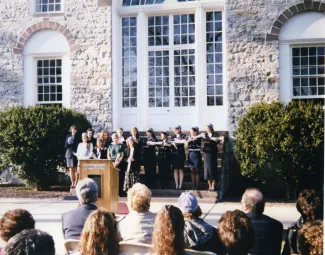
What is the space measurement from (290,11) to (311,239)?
37.2 feet

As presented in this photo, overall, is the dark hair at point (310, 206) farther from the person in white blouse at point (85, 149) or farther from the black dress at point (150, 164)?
the person in white blouse at point (85, 149)

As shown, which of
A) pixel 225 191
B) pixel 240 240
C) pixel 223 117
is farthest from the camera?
pixel 223 117

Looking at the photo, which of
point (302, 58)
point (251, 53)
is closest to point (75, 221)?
point (251, 53)

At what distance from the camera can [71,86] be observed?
15.4 meters

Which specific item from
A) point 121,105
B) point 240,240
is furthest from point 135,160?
point 240,240

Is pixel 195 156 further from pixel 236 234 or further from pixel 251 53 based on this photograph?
pixel 236 234

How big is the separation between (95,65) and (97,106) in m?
1.31

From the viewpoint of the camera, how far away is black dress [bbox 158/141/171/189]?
41.0 ft

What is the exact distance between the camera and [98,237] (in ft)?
11.9

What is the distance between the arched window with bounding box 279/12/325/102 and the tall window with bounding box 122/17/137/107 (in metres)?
4.69

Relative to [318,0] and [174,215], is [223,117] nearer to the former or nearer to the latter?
[318,0]

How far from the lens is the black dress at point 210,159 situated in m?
12.0

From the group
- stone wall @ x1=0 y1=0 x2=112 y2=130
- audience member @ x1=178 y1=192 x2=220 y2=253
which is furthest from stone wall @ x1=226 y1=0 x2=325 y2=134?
audience member @ x1=178 y1=192 x2=220 y2=253

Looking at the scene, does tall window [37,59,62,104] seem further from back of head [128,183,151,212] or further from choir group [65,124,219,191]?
back of head [128,183,151,212]
